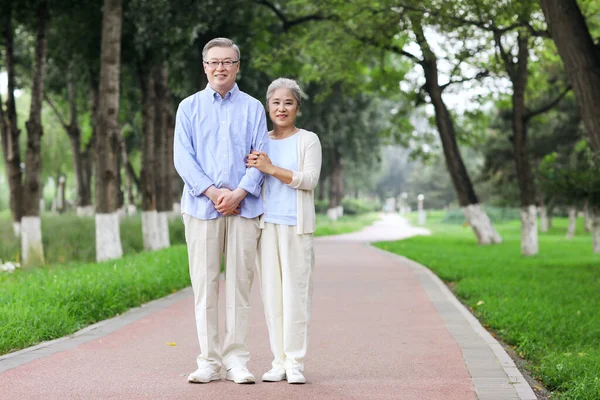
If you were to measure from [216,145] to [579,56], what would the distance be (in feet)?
22.5

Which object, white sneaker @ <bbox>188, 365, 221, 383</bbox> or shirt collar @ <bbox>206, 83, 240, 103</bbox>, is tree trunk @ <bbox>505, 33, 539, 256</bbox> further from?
white sneaker @ <bbox>188, 365, 221, 383</bbox>

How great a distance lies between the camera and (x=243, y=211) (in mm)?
5758

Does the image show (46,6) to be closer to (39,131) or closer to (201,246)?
(39,131)

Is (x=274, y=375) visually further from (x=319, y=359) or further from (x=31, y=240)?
(x=31, y=240)

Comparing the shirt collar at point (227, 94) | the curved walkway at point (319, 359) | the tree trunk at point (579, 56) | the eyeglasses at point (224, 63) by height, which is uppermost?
the tree trunk at point (579, 56)

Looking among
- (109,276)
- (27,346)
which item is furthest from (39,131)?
(27,346)

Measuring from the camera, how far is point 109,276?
1101 cm

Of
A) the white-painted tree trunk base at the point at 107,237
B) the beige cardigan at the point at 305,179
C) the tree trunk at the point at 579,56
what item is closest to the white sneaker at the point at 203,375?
the beige cardigan at the point at 305,179

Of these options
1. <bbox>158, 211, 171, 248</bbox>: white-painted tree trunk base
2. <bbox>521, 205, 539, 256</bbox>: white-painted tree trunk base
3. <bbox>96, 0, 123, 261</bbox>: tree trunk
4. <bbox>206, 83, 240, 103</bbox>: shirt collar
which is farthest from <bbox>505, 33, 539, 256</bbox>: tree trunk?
<bbox>206, 83, 240, 103</bbox>: shirt collar

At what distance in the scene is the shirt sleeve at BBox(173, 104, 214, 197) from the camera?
5703 millimetres

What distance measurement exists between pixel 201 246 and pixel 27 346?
8.31 ft

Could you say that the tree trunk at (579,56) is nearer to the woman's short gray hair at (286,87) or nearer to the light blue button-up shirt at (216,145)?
the woman's short gray hair at (286,87)

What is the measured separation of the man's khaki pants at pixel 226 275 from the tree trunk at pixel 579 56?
6738 millimetres

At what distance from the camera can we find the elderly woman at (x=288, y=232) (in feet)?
19.2
